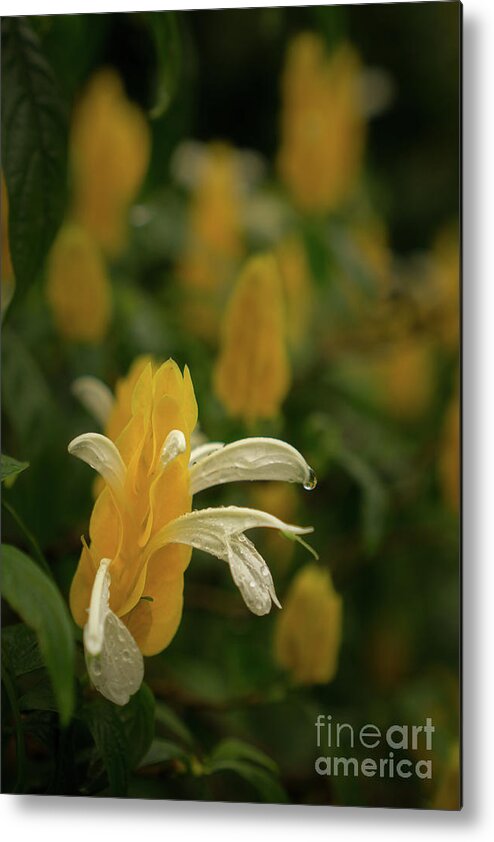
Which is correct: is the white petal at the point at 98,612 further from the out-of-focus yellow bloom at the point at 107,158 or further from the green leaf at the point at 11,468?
the out-of-focus yellow bloom at the point at 107,158

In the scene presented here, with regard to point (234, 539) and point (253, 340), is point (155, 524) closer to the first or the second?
point (234, 539)

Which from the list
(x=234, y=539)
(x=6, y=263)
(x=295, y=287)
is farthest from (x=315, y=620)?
(x=6, y=263)

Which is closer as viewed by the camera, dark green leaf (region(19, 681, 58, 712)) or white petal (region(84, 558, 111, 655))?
white petal (region(84, 558, 111, 655))

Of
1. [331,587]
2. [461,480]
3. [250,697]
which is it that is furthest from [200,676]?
[461,480]

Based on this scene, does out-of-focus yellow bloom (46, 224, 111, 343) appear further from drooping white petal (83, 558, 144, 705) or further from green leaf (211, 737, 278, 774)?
green leaf (211, 737, 278, 774)

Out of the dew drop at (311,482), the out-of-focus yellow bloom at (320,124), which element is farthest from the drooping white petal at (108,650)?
the out-of-focus yellow bloom at (320,124)

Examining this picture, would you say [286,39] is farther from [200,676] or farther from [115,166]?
[200,676]

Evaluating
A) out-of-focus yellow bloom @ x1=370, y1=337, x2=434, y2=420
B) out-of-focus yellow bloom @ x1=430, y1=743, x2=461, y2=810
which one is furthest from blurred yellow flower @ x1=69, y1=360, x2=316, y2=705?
out-of-focus yellow bloom @ x1=430, y1=743, x2=461, y2=810

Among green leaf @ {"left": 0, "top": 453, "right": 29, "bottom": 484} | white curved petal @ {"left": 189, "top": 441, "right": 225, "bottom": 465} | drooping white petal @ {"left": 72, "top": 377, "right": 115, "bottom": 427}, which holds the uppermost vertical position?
drooping white petal @ {"left": 72, "top": 377, "right": 115, "bottom": 427}
